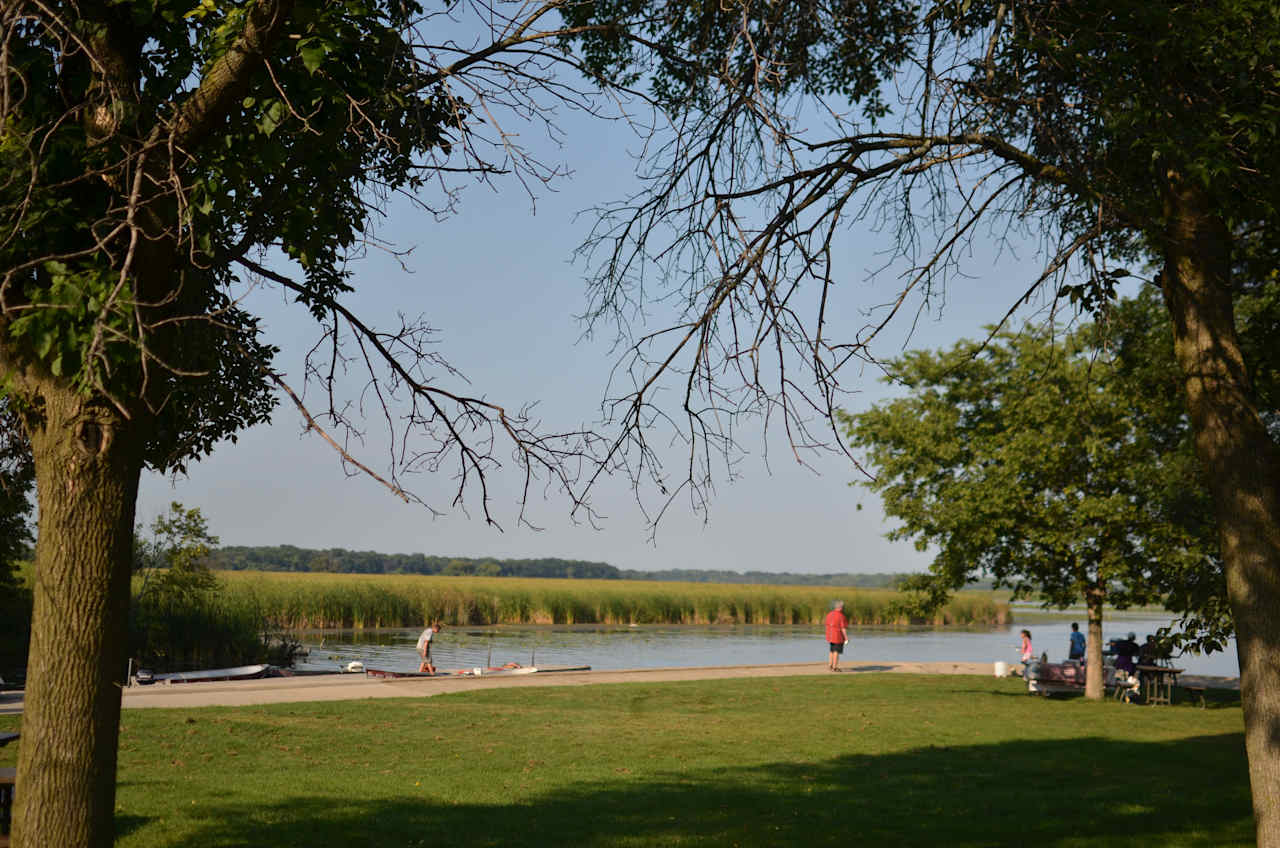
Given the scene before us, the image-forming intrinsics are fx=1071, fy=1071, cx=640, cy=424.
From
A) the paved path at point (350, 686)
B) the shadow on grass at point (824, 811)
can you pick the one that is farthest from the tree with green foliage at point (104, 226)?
the paved path at point (350, 686)

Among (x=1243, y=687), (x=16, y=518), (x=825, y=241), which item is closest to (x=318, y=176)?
(x=825, y=241)

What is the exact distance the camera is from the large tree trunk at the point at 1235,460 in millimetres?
7316

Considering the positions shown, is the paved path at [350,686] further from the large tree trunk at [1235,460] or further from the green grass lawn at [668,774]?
the large tree trunk at [1235,460]

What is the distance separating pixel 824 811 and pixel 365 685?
1205 centimetres

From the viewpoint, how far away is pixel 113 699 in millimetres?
5348

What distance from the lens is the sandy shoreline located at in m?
17.4

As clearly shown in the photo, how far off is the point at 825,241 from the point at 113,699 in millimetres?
4627

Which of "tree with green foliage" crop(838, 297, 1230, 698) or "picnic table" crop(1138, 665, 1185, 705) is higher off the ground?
"tree with green foliage" crop(838, 297, 1230, 698)

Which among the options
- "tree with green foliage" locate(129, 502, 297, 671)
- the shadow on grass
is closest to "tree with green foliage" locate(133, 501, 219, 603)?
"tree with green foliage" locate(129, 502, 297, 671)

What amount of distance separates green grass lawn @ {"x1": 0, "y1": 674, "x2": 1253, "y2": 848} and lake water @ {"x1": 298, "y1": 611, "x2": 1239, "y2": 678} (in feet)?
36.2

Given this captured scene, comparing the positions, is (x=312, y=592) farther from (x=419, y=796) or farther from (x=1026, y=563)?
(x=419, y=796)

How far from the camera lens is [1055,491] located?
73.4 ft

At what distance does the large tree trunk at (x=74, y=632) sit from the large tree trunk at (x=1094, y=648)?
2071 cm

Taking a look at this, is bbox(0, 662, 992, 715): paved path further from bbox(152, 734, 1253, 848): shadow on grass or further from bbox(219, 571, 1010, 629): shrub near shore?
bbox(152, 734, 1253, 848): shadow on grass
